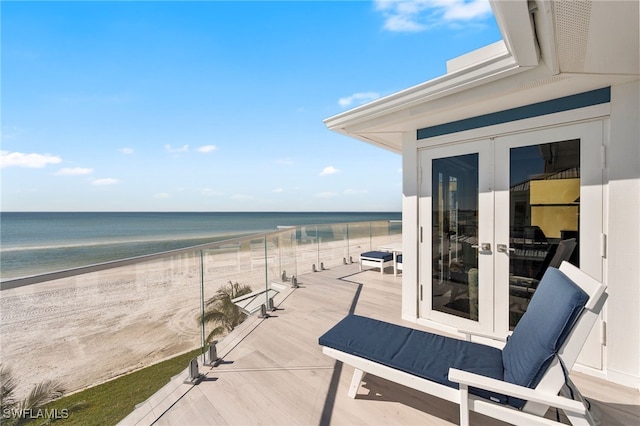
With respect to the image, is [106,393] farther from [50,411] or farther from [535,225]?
[535,225]

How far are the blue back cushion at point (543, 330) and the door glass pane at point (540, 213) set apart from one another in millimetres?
1110

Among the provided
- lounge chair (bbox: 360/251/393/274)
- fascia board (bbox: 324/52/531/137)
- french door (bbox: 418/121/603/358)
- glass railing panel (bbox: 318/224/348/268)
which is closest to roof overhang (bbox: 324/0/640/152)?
fascia board (bbox: 324/52/531/137)

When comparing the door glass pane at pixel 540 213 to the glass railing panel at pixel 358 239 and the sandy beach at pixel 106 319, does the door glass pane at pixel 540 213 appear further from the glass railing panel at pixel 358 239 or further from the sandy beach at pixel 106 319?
the glass railing panel at pixel 358 239

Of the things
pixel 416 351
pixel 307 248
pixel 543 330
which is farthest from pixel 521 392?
pixel 307 248

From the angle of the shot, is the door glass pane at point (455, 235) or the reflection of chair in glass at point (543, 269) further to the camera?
the door glass pane at point (455, 235)

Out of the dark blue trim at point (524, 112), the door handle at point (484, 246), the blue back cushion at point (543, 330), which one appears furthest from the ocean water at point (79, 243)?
the blue back cushion at point (543, 330)

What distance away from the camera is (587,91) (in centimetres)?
231

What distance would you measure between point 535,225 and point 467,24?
2873 millimetres

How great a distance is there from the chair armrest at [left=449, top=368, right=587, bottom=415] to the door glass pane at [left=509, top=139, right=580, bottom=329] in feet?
5.63

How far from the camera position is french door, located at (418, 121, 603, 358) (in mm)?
2398

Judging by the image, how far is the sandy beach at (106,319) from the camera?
5.45 ft

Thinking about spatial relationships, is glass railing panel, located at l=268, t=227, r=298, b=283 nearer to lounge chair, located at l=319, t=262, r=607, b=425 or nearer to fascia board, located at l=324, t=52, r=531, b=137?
fascia board, located at l=324, t=52, r=531, b=137

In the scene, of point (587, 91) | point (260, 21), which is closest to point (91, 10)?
point (260, 21)

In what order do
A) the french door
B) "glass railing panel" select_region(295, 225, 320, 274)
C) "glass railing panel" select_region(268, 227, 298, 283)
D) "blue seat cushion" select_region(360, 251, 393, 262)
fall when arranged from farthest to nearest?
"blue seat cushion" select_region(360, 251, 393, 262) → "glass railing panel" select_region(295, 225, 320, 274) → "glass railing panel" select_region(268, 227, 298, 283) → the french door
